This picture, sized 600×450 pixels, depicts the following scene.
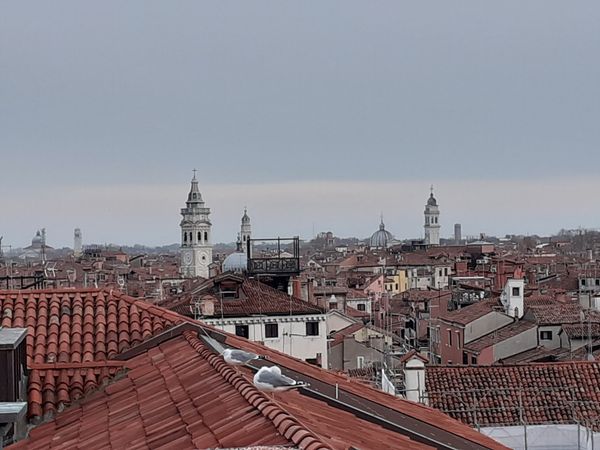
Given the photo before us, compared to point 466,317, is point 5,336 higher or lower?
higher

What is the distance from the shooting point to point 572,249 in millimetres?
133250

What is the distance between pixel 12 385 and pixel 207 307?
18.0 m

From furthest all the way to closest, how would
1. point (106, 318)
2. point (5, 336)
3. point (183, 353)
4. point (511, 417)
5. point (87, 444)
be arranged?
point (511, 417) → point (106, 318) → point (183, 353) → point (5, 336) → point (87, 444)

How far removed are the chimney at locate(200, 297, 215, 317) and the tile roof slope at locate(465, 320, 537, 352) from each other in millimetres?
7253

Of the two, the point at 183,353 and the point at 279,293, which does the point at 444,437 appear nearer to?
the point at 183,353

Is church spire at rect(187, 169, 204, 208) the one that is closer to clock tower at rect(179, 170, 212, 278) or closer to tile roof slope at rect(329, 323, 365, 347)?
clock tower at rect(179, 170, 212, 278)

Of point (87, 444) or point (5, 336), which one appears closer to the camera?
point (87, 444)

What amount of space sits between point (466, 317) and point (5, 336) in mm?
23885

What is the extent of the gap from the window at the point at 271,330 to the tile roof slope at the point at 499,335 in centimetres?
539

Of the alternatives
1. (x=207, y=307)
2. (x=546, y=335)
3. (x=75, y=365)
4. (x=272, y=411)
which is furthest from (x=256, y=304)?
(x=272, y=411)

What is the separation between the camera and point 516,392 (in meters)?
15.8

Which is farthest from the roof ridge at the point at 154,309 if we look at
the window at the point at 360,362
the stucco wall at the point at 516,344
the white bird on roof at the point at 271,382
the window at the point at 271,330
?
the window at the point at 360,362

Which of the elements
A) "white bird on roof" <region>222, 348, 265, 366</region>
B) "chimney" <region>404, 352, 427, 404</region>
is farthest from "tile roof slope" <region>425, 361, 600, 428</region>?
"white bird on roof" <region>222, 348, 265, 366</region>

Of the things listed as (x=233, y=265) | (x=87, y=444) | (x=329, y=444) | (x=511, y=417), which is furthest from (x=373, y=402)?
(x=233, y=265)
